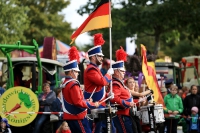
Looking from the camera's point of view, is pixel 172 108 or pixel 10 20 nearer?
pixel 172 108

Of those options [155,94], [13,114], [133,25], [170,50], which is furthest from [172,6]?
[170,50]

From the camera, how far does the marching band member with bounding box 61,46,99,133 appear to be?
11172mm

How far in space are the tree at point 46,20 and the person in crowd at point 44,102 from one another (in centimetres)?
3748

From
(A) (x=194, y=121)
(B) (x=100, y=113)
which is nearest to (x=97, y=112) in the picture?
(B) (x=100, y=113)

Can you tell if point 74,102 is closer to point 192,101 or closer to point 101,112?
point 101,112

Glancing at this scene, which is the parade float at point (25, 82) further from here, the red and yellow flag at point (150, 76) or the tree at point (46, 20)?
the tree at point (46, 20)

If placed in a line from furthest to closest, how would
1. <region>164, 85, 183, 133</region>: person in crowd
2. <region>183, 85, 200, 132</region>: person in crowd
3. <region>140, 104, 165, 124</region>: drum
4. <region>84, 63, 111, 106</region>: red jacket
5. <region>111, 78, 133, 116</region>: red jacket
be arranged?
1. <region>183, 85, 200, 132</region>: person in crowd
2. <region>164, 85, 183, 133</region>: person in crowd
3. <region>140, 104, 165, 124</region>: drum
4. <region>111, 78, 133, 116</region>: red jacket
5. <region>84, 63, 111, 106</region>: red jacket

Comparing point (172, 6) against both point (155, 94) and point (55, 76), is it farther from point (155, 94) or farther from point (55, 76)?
point (155, 94)

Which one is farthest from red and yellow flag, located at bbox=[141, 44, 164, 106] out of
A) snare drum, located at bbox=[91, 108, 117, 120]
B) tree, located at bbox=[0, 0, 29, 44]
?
tree, located at bbox=[0, 0, 29, 44]

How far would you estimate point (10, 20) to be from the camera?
116 feet

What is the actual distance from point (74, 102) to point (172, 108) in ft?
25.7

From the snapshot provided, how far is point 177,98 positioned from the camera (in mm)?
18453

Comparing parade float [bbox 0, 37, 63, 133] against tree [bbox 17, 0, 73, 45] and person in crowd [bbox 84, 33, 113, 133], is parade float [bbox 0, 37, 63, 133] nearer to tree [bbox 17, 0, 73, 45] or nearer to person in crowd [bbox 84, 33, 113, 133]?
person in crowd [bbox 84, 33, 113, 133]

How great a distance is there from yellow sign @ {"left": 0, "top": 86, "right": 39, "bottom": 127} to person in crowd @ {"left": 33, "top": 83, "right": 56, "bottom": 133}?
3.33 feet
